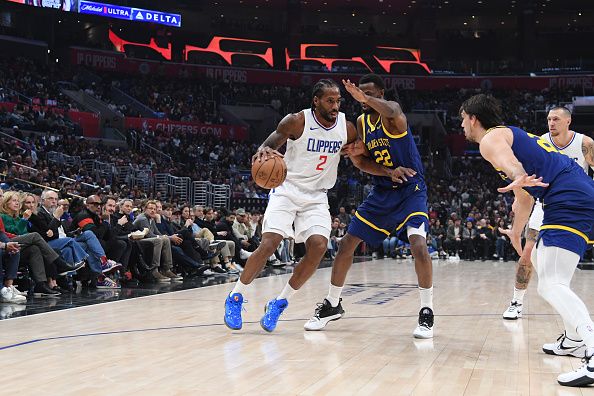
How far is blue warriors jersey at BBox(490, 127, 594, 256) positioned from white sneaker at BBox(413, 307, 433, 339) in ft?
5.05

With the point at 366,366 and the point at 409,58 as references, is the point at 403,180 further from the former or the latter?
the point at 409,58

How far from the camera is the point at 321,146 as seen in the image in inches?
228

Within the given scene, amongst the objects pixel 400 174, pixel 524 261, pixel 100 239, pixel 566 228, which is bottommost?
pixel 524 261

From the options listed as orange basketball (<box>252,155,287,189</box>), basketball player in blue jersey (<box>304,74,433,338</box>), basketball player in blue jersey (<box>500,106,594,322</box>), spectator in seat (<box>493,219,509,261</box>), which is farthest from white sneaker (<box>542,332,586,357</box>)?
spectator in seat (<box>493,219,509,261</box>)

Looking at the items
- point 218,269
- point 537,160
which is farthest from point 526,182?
point 218,269

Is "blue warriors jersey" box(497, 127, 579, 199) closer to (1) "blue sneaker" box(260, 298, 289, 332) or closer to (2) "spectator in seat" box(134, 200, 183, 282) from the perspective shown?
(1) "blue sneaker" box(260, 298, 289, 332)

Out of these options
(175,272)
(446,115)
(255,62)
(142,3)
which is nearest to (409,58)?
(446,115)

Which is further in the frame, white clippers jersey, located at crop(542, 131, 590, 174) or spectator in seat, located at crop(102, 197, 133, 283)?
spectator in seat, located at crop(102, 197, 133, 283)

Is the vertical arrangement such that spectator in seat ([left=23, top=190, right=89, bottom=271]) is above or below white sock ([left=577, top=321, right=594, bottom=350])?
above

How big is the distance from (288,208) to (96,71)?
3036 cm

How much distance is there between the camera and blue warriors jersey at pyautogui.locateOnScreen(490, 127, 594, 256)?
4.13 metres

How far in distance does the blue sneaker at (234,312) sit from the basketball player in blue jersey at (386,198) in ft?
1.92

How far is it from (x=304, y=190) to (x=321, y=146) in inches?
14.4

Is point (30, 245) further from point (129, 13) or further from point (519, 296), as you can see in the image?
point (129, 13)
